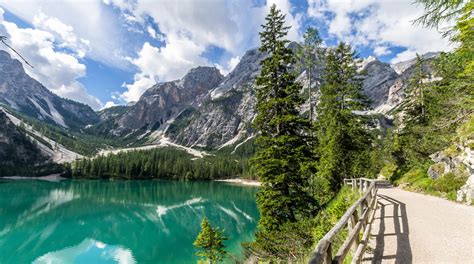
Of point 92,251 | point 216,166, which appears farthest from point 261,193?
point 216,166

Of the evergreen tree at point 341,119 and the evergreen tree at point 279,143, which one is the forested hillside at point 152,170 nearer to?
the evergreen tree at point 341,119

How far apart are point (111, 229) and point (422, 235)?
5159cm

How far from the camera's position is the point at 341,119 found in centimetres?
2664

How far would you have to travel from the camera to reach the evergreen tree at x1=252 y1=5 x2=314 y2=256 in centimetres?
1739

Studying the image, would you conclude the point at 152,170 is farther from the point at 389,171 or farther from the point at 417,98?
the point at 417,98

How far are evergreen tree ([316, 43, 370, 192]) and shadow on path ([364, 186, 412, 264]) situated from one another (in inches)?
509

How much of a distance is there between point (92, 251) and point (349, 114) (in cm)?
3770

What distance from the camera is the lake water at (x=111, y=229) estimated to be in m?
33.8

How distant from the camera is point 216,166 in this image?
15712 centimetres

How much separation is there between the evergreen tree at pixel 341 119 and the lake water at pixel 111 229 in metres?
13.1

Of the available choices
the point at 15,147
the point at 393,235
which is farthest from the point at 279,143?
the point at 15,147

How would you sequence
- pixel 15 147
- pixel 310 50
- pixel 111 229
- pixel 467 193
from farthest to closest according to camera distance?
pixel 15 147, pixel 111 229, pixel 310 50, pixel 467 193

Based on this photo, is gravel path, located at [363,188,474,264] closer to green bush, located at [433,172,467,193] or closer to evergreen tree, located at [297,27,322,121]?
green bush, located at [433,172,467,193]

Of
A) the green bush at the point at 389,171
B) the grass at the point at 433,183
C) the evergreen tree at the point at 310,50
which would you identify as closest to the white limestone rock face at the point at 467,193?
the grass at the point at 433,183
